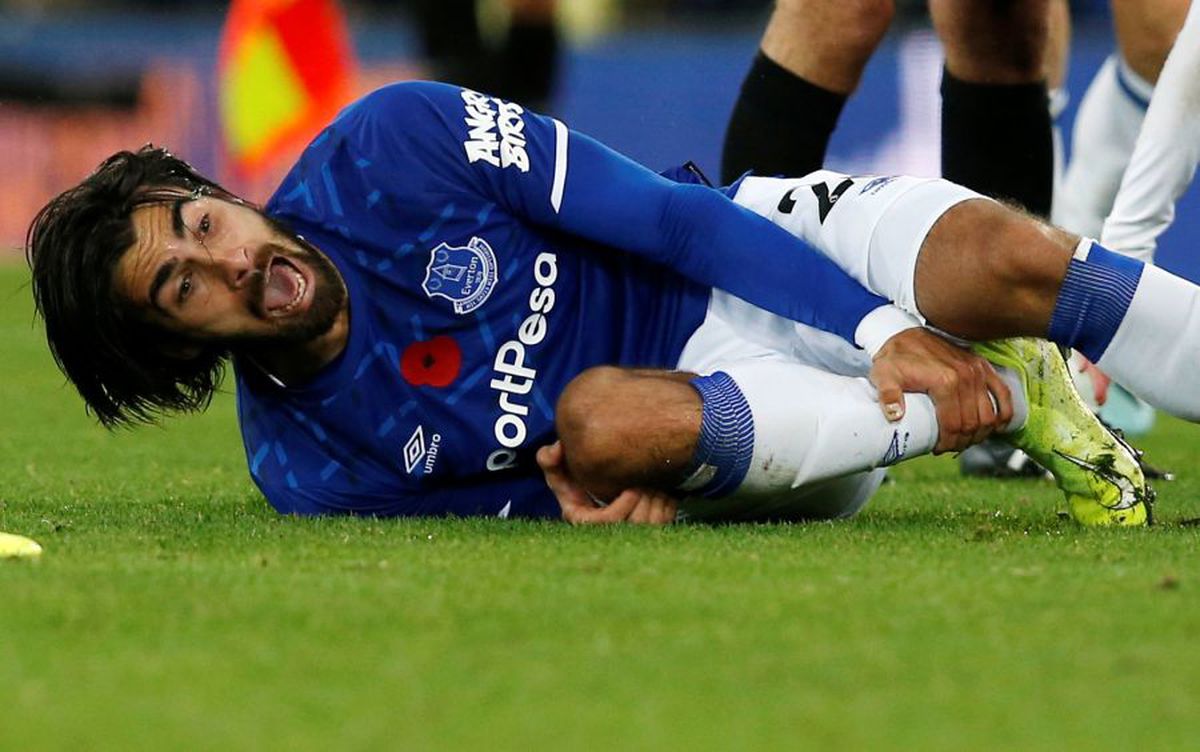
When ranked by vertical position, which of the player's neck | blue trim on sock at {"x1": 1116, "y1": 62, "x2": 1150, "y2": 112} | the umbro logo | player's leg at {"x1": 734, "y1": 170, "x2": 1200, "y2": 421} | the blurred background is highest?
player's leg at {"x1": 734, "y1": 170, "x2": 1200, "y2": 421}

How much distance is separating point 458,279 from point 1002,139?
1263 millimetres

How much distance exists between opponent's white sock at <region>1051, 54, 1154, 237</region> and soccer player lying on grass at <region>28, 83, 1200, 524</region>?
6.17 feet

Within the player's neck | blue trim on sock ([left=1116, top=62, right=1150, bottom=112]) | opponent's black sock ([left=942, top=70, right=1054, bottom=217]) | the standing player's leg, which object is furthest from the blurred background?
the player's neck

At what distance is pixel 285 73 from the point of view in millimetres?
8438

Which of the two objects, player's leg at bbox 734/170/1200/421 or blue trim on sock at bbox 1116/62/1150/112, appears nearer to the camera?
player's leg at bbox 734/170/1200/421

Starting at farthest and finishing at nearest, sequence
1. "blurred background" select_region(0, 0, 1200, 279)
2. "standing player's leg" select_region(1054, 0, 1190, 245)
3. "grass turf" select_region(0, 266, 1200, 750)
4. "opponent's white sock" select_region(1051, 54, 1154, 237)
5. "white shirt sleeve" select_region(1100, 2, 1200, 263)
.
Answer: "blurred background" select_region(0, 0, 1200, 279) < "opponent's white sock" select_region(1051, 54, 1154, 237) < "standing player's leg" select_region(1054, 0, 1190, 245) < "white shirt sleeve" select_region(1100, 2, 1200, 263) < "grass turf" select_region(0, 266, 1200, 750)

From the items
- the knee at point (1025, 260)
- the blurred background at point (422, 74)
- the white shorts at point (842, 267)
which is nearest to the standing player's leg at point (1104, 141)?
the white shorts at point (842, 267)

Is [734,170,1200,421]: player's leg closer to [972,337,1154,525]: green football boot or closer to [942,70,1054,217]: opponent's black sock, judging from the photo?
[972,337,1154,525]: green football boot

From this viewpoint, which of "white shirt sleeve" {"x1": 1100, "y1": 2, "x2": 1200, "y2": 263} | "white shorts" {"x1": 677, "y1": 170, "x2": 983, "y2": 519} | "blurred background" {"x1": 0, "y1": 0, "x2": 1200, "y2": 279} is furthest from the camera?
"blurred background" {"x1": 0, "y1": 0, "x2": 1200, "y2": 279}

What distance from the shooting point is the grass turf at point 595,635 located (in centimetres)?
137

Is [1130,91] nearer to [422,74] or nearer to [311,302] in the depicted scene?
[311,302]

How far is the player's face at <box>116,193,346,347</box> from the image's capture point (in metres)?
2.43

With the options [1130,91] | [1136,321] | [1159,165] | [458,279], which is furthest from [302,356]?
[1130,91]

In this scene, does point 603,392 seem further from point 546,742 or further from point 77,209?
point 546,742
